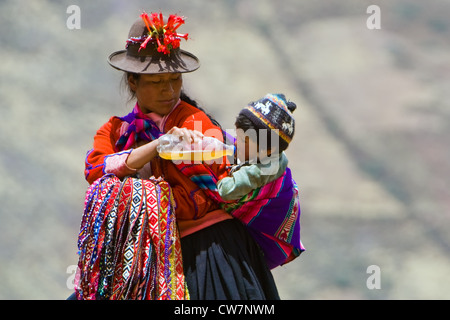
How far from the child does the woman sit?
0.11 meters

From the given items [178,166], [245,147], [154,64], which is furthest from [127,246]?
[154,64]

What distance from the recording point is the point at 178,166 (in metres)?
2.93

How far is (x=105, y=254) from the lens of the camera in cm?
279

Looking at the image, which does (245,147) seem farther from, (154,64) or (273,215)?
(154,64)

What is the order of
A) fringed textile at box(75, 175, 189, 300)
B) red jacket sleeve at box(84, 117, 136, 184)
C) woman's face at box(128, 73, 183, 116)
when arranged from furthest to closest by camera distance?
woman's face at box(128, 73, 183, 116) < red jacket sleeve at box(84, 117, 136, 184) < fringed textile at box(75, 175, 189, 300)

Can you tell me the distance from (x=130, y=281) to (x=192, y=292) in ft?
0.86

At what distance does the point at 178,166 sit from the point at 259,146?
1.03 ft

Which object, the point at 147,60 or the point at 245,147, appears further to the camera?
the point at 147,60

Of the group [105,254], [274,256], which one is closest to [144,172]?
[105,254]

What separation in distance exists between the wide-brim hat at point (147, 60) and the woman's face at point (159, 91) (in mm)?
38

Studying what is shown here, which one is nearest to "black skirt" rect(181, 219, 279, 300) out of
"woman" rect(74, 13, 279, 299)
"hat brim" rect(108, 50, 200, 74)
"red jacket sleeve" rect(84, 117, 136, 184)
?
"woman" rect(74, 13, 279, 299)

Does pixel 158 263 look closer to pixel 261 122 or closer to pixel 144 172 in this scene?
pixel 144 172

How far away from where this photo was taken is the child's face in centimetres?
288

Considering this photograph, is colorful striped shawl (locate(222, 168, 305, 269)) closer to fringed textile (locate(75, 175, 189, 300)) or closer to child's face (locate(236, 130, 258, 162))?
child's face (locate(236, 130, 258, 162))
